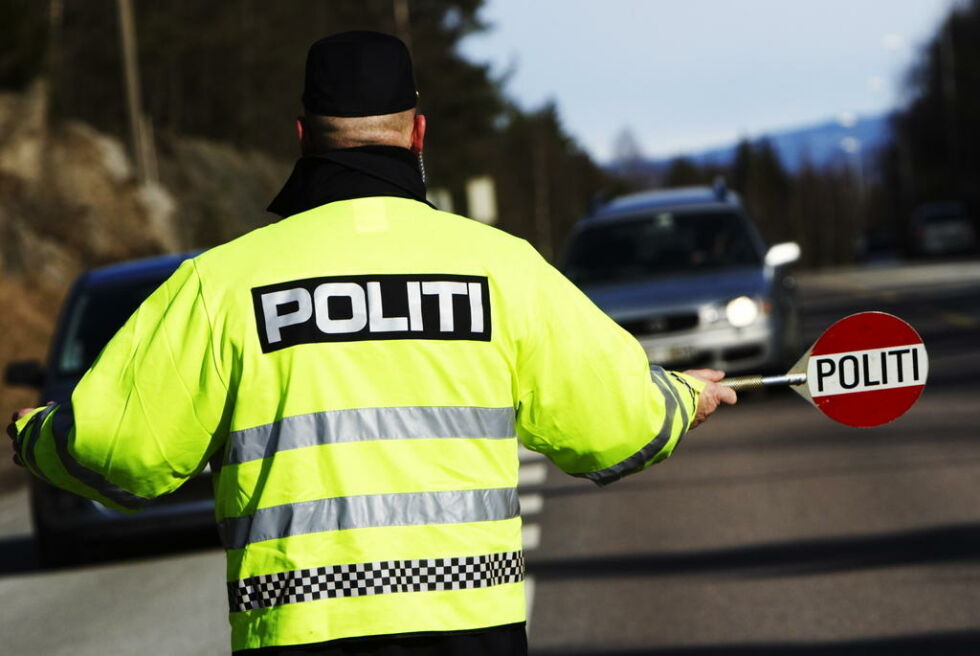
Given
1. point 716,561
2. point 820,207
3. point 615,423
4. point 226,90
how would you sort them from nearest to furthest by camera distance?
point 615,423 → point 716,561 → point 226,90 → point 820,207

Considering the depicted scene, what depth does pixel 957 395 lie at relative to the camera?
51.9 ft

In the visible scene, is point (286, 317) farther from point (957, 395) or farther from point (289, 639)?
point (957, 395)

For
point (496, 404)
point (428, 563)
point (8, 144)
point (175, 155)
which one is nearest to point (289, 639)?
point (428, 563)

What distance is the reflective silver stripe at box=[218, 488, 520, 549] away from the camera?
9.80 ft

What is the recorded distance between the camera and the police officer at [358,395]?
9.81 feet

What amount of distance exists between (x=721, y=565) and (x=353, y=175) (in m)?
5.94

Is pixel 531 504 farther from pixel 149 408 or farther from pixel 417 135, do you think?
pixel 149 408

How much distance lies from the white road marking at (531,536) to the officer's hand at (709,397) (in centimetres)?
622

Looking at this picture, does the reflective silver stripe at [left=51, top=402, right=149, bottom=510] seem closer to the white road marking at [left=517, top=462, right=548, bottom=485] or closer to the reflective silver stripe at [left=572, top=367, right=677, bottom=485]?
the reflective silver stripe at [left=572, top=367, right=677, bottom=485]

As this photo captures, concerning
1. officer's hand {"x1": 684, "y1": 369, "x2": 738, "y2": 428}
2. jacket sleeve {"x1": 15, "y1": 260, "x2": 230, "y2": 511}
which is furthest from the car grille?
jacket sleeve {"x1": 15, "y1": 260, "x2": 230, "y2": 511}

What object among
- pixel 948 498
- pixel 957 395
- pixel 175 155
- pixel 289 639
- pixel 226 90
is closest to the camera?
pixel 289 639

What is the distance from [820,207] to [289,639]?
610ft

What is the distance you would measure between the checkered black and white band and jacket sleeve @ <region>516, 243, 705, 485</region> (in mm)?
294

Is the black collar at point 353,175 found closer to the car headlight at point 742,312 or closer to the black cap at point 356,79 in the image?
the black cap at point 356,79
